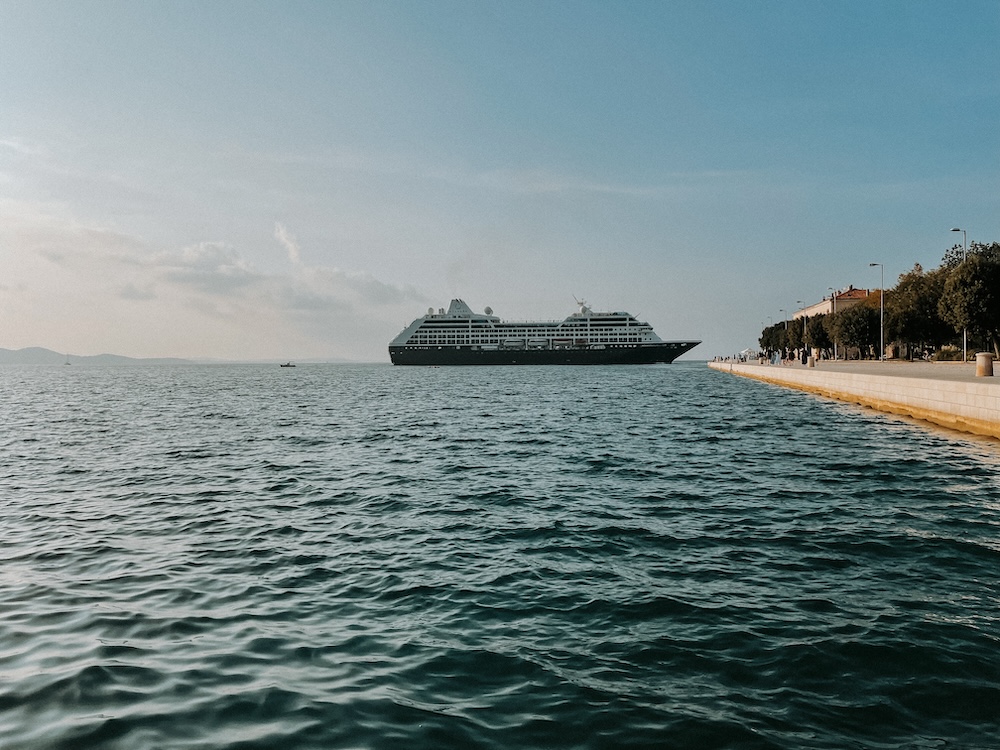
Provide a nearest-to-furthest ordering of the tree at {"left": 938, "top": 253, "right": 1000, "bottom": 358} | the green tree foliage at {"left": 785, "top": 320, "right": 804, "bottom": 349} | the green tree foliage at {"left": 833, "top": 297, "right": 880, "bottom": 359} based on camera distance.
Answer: the tree at {"left": 938, "top": 253, "right": 1000, "bottom": 358}, the green tree foliage at {"left": 833, "top": 297, "right": 880, "bottom": 359}, the green tree foliage at {"left": 785, "top": 320, "right": 804, "bottom": 349}

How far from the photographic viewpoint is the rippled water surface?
16.1ft

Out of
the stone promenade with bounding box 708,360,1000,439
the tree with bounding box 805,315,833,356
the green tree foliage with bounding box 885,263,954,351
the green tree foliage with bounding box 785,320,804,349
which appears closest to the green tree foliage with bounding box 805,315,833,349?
the tree with bounding box 805,315,833,356

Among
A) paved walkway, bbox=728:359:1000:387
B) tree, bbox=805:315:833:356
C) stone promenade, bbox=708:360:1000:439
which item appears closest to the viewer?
stone promenade, bbox=708:360:1000:439

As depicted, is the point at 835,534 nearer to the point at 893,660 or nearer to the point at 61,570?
the point at 893,660

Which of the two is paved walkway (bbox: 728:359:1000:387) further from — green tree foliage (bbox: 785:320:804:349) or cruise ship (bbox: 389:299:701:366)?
cruise ship (bbox: 389:299:701:366)

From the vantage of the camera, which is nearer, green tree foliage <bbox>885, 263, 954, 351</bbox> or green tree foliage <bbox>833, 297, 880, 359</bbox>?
green tree foliage <bbox>885, 263, 954, 351</bbox>

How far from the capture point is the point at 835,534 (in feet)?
33.3

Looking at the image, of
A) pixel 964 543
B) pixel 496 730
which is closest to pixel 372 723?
pixel 496 730

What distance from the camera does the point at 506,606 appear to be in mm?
7281

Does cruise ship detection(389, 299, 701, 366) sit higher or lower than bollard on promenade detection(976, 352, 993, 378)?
higher

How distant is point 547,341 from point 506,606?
427 feet

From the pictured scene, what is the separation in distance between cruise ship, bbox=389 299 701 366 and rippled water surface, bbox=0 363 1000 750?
119m

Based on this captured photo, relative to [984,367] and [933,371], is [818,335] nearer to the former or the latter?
[933,371]

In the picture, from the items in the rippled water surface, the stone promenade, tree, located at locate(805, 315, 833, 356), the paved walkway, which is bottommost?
the rippled water surface
